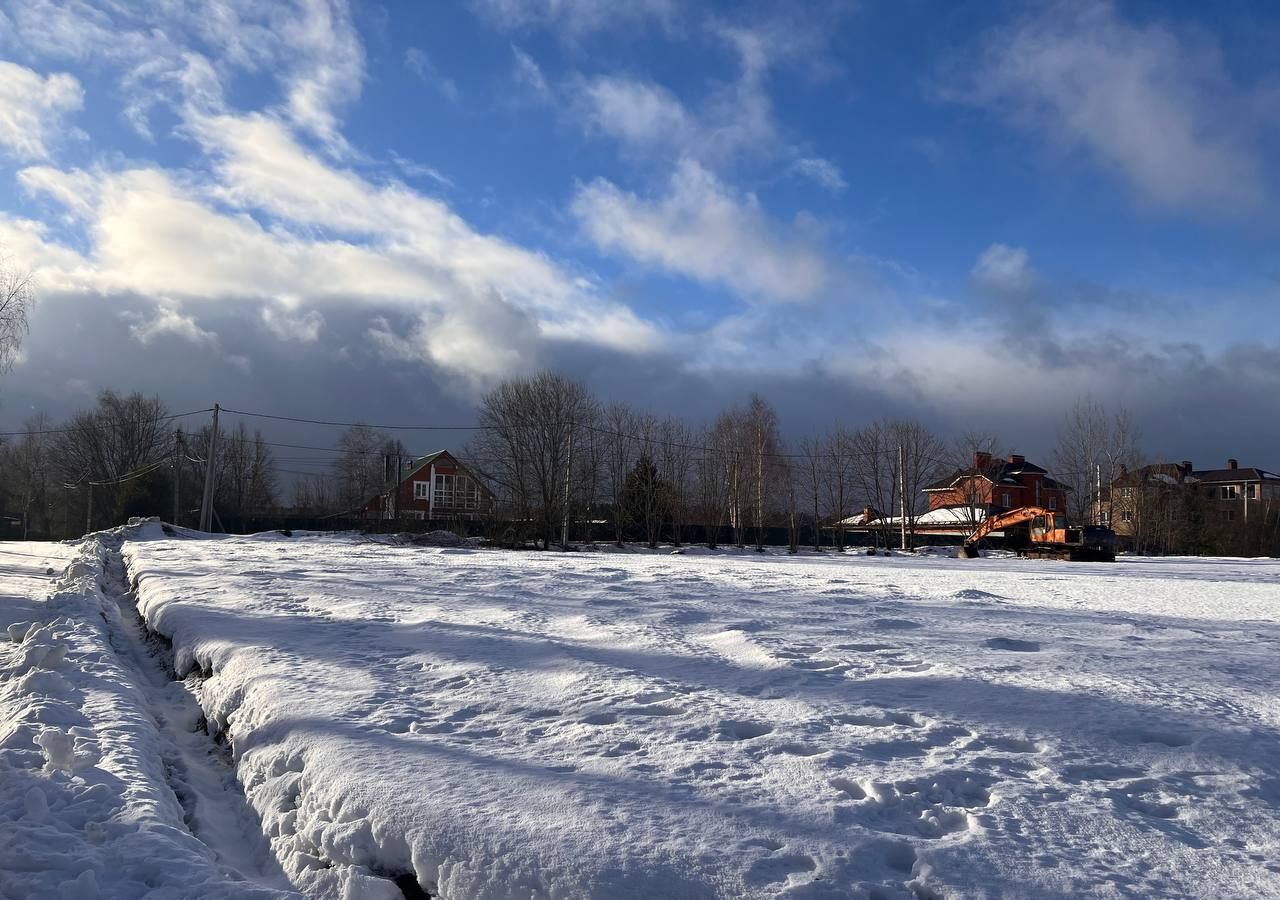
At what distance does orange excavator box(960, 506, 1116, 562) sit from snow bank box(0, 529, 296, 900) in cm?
2876

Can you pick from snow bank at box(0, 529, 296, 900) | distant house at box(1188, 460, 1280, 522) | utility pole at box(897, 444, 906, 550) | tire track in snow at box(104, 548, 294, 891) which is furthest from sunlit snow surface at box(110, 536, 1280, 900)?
distant house at box(1188, 460, 1280, 522)

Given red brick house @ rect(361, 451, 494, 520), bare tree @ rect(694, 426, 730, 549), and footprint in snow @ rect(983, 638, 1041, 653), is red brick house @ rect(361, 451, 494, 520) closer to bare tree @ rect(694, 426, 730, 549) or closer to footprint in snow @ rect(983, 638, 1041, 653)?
bare tree @ rect(694, 426, 730, 549)

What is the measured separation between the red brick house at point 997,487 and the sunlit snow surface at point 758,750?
4487 centimetres

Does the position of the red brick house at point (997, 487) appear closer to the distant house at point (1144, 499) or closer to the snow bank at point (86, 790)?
the distant house at point (1144, 499)

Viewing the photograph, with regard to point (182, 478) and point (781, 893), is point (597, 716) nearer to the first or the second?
point (781, 893)

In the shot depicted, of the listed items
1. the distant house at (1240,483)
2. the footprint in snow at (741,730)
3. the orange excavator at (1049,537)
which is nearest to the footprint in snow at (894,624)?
the footprint in snow at (741,730)

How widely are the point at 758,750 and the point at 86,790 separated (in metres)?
3.29

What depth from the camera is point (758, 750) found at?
168 inches

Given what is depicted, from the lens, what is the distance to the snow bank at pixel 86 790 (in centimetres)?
324

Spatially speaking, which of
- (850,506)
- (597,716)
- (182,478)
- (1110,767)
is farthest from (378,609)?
(182,478)

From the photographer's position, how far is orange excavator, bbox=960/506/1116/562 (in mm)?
28500

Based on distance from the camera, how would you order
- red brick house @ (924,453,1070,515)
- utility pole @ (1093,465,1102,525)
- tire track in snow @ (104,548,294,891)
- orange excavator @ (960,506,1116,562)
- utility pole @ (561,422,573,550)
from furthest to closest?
1. red brick house @ (924,453,1070,515)
2. utility pole @ (1093,465,1102,525)
3. utility pole @ (561,422,573,550)
4. orange excavator @ (960,506,1116,562)
5. tire track in snow @ (104,548,294,891)

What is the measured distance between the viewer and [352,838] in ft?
11.9

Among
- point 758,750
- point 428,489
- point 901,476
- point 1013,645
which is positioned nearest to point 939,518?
point 901,476
